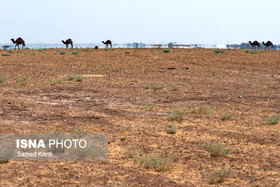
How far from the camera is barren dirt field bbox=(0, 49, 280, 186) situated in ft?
26.7

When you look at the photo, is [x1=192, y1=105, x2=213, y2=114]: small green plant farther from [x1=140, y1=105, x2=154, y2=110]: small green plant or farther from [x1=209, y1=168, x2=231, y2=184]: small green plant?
[x1=209, y1=168, x2=231, y2=184]: small green plant

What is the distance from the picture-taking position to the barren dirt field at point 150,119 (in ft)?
26.7

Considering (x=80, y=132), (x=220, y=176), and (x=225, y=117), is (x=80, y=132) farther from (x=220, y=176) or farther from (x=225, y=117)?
(x=225, y=117)

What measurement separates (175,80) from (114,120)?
11.8 m

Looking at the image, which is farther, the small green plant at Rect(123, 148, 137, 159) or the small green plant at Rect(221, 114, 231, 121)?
the small green plant at Rect(221, 114, 231, 121)

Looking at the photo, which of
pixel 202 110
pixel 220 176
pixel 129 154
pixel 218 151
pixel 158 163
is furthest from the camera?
pixel 202 110

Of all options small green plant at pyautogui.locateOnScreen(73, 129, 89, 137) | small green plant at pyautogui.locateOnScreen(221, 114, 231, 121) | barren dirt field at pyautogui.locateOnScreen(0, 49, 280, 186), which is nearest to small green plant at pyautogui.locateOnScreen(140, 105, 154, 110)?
barren dirt field at pyautogui.locateOnScreen(0, 49, 280, 186)

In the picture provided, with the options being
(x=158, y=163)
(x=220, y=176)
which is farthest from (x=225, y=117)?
(x=220, y=176)

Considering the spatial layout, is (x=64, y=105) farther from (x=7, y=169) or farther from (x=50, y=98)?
(x=7, y=169)

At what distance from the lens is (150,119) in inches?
531

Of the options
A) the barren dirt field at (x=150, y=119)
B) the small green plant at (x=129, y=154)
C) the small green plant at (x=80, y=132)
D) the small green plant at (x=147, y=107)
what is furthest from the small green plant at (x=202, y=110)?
the small green plant at (x=129, y=154)

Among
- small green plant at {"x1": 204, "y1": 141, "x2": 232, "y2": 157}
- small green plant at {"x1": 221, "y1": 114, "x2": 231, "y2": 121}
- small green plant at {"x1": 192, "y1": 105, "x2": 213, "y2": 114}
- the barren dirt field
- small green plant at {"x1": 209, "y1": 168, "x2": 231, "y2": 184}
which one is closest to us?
small green plant at {"x1": 209, "y1": 168, "x2": 231, "y2": 184}

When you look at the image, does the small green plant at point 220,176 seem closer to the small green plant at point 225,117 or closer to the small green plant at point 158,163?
the small green plant at point 158,163

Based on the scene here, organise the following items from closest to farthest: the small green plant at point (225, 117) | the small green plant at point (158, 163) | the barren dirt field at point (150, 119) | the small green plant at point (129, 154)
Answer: the barren dirt field at point (150, 119), the small green plant at point (158, 163), the small green plant at point (129, 154), the small green plant at point (225, 117)
